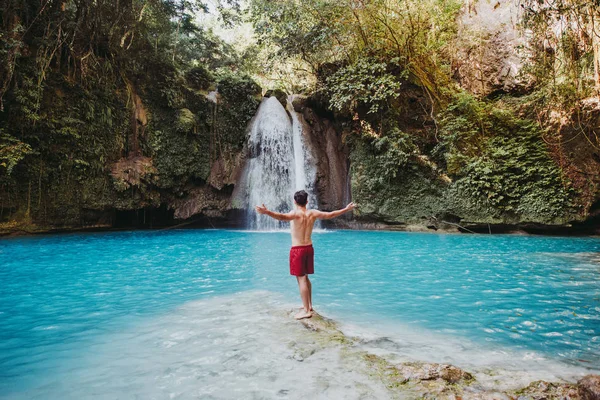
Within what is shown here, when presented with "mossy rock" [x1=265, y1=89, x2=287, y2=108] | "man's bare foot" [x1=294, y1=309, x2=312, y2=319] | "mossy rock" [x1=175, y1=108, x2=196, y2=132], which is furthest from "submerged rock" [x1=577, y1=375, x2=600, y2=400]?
"mossy rock" [x1=265, y1=89, x2=287, y2=108]

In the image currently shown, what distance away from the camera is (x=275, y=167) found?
15219 millimetres

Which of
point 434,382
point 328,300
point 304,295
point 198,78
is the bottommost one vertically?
point 328,300

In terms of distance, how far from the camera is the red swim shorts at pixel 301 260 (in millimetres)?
3529

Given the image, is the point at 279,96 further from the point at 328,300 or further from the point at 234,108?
the point at 328,300

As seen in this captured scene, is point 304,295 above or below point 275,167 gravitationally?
below

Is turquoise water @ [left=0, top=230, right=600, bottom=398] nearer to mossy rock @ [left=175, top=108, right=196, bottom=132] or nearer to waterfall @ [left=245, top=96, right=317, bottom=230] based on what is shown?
waterfall @ [left=245, top=96, right=317, bottom=230]

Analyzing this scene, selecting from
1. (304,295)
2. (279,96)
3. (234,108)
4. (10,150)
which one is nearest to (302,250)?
(304,295)

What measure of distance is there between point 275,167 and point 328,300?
11.3m

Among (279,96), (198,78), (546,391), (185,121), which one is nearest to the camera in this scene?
(546,391)

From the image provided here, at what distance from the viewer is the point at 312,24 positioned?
47.8 ft

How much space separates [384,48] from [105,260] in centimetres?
1299

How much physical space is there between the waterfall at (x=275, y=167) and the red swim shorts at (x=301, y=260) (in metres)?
11.2

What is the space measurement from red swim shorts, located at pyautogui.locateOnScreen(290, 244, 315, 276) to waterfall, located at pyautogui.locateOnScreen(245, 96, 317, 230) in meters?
11.2

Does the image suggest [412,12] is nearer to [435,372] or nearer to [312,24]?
[312,24]
